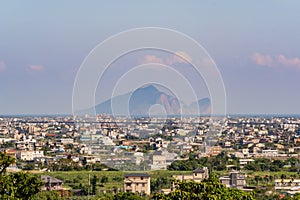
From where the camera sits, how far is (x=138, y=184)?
22.7 m

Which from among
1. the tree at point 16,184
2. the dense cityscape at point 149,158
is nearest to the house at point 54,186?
the dense cityscape at point 149,158

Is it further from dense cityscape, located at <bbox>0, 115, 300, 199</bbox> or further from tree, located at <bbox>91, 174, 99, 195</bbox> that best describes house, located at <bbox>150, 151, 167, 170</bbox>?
tree, located at <bbox>91, 174, 99, 195</bbox>

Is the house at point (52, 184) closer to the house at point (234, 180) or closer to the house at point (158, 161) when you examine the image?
the house at point (234, 180)

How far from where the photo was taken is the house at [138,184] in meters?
22.4

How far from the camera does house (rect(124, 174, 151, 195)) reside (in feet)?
73.4

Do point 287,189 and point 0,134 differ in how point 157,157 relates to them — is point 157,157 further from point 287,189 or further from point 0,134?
point 0,134

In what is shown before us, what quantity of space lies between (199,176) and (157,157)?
7.55m

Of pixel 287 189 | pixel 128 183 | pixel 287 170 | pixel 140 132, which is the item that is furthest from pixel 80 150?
pixel 287 189

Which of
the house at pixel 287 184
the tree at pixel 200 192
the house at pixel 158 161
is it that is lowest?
the house at pixel 287 184

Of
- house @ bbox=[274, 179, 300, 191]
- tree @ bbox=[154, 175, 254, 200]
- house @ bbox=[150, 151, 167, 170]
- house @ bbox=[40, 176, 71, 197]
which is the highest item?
tree @ bbox=[154, 175, 254, 200]

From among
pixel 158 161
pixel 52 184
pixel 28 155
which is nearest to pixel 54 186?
pixel 52 184

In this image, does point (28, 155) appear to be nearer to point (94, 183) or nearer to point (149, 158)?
point (149, 158)

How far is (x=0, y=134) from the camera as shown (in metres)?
53.2

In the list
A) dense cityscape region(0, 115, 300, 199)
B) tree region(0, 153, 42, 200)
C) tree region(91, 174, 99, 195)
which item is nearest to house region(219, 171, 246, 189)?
dense cityscape region(0, 115, 300, 199)
